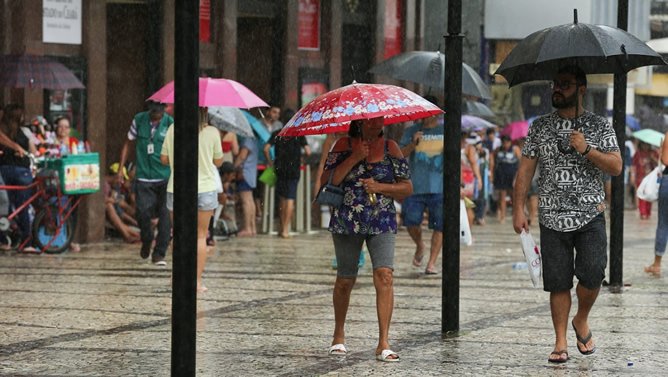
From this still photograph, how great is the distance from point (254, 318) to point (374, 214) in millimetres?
2239

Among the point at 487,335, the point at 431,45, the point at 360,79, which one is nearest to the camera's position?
the point at 487,335

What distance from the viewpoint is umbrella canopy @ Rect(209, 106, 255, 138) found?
55.7ft

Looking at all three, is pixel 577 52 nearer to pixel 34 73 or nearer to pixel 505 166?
pixel 34 73

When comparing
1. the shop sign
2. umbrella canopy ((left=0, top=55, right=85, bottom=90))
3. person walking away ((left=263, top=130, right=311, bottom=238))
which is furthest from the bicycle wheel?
person walking away ((left=263, top=130, right=311, bottom=238))

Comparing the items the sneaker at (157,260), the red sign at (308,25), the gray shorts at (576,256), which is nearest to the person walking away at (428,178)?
the sneaker at (157,260)

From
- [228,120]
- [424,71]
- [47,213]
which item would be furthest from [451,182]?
[47,213]

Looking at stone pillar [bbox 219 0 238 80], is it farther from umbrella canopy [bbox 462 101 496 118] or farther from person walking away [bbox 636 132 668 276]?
person walking away [bbox 636 132 668 276]

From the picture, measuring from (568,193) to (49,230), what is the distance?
9.13 meters

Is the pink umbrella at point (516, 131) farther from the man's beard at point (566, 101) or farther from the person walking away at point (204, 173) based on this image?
the man's beard at point (566, 101)

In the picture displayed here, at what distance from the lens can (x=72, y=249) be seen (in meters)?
17.9

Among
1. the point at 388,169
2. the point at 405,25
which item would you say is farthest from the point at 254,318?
the point at 405,25

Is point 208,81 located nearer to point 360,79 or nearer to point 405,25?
point 360,79

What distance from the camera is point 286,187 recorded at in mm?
20797

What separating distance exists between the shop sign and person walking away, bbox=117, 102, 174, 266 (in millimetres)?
2698
